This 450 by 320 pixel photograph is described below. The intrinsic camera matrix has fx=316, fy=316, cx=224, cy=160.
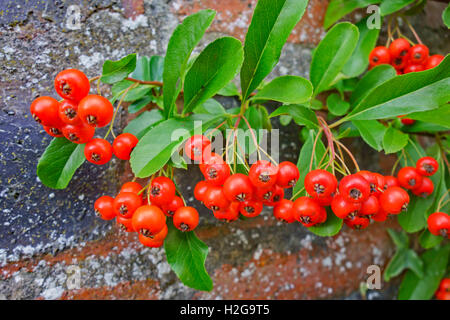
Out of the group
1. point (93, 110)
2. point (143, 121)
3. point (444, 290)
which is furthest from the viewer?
point (444, 290)

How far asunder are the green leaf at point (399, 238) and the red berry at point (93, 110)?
1.13 metres

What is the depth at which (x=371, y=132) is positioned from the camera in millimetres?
858

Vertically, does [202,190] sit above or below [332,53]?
below

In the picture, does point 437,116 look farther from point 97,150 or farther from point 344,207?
point 97,150

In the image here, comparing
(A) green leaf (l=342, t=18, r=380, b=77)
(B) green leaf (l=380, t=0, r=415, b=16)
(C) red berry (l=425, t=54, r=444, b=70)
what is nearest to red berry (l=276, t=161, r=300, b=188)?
(A) green leaf (l=342, t=18, r=380, b=77)

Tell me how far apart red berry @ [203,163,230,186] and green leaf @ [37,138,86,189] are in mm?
319

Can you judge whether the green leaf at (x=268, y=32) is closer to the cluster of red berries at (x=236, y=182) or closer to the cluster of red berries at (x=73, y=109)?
the cluster of red berries at (x=236, y=182)

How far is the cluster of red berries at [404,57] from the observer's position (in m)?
0.97

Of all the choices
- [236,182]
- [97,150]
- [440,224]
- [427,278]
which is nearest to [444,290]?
[427,278]

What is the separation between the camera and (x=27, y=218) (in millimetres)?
793

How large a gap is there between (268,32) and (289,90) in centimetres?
14
